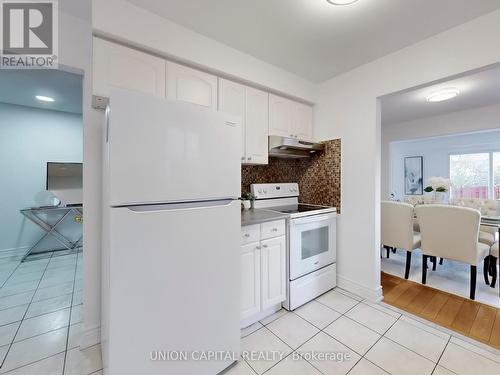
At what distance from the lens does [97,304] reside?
63.7 inches

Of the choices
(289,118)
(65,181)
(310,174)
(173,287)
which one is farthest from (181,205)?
(65,181)

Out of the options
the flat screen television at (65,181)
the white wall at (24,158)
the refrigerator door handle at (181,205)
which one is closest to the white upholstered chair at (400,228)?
the refrigerator door handle at (181,205)

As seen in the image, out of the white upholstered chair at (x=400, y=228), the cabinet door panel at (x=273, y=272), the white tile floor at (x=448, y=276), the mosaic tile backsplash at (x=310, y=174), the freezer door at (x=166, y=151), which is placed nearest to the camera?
the freezer door at (x=166, y=151)

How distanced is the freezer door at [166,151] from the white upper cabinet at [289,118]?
3.46 feet

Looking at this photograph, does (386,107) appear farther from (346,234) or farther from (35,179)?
(35,179)

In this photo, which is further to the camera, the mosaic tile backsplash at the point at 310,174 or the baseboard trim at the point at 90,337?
the mosaic tile backsplash at the point at 310,174

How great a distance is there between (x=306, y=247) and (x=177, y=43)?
2084 millimetres

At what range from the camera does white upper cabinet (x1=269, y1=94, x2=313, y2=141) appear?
228 centimetres

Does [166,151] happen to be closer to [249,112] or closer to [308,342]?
[249,112]

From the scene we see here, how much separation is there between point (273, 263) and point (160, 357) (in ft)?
3.35

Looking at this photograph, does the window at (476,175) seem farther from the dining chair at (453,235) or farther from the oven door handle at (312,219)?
the oven door handle at (312,219)

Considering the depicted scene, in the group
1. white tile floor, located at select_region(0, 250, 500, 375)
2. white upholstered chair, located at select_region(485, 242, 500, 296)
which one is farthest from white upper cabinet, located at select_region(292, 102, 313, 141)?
white upholstered chair, located at select_region(485, 242, 500, 296)

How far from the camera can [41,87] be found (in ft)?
8.77

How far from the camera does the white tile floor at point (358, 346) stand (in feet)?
4.51
